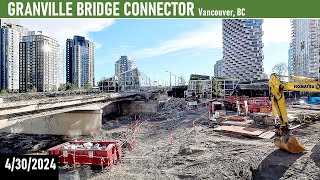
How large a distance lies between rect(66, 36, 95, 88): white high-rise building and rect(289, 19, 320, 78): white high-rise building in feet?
350

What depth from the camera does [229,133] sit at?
2534 centimetres

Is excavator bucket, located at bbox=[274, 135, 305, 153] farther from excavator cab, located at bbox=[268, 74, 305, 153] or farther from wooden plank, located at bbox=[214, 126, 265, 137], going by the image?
wooden plank, located at bbox=[214, 126, 265, 137]

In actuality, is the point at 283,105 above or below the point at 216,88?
below

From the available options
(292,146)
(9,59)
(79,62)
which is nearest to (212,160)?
(292,146)

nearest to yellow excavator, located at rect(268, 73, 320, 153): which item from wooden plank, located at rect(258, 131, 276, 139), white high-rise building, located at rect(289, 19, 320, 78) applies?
wooden plank, located at rect(258, 131, 276, 139)

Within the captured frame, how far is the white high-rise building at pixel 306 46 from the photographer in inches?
4914

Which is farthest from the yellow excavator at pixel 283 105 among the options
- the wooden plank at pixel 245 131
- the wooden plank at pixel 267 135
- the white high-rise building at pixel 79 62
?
the white high-rise building at pixel 79 62

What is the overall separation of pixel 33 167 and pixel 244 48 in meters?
184

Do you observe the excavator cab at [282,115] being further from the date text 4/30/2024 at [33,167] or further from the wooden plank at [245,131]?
the date text 4/30/2024 at [33,167]

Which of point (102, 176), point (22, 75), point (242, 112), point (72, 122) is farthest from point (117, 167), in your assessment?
point (22, 75)

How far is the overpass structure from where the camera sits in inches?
813

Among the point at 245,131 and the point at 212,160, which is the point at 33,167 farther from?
the point at 245,131

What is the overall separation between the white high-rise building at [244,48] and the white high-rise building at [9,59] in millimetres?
125499

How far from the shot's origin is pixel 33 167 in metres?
10.2
